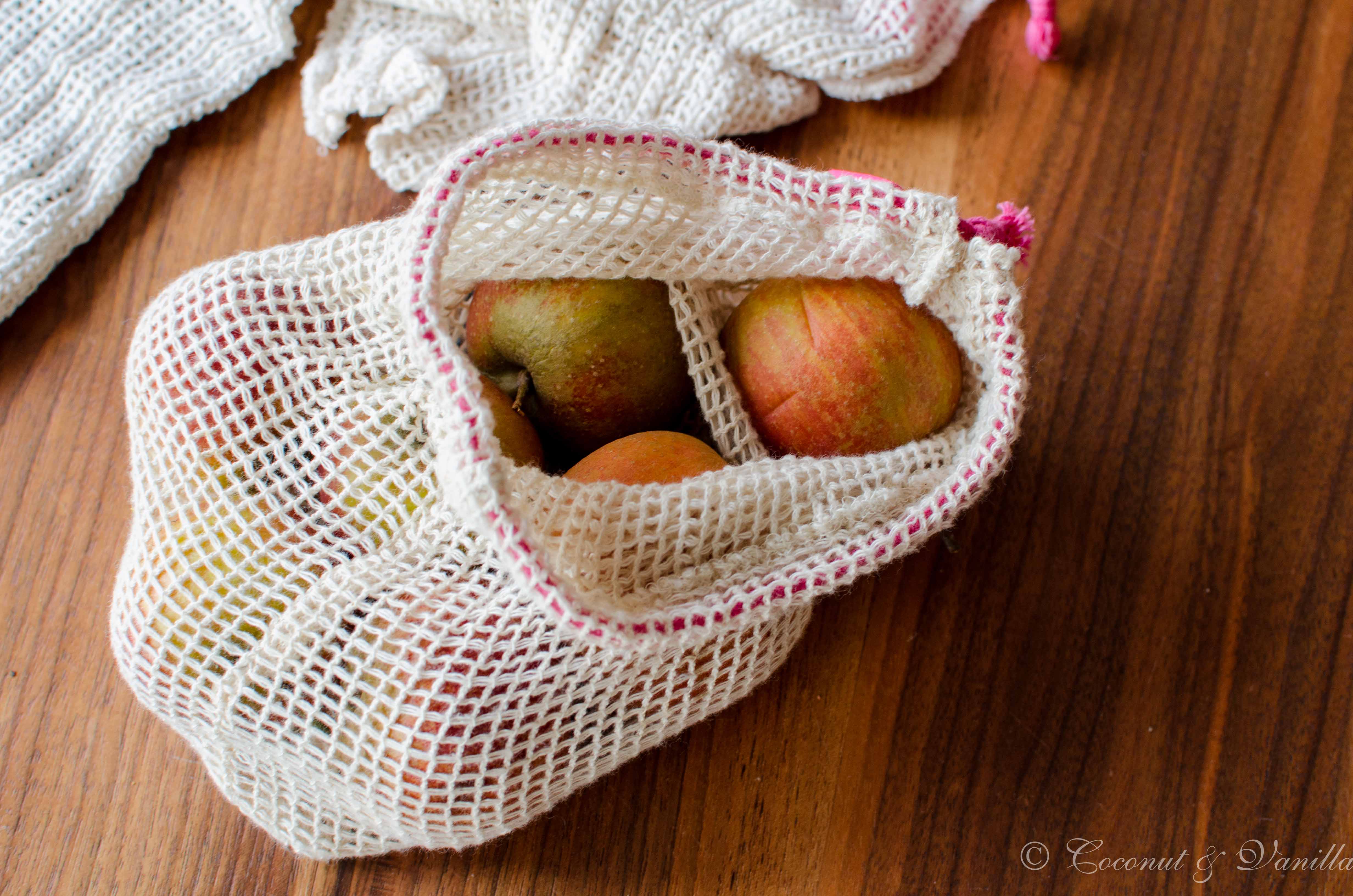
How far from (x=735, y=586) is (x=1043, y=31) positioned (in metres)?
0.52

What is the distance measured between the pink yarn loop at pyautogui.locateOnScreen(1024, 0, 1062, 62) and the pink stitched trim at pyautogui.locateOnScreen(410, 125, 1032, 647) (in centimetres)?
27

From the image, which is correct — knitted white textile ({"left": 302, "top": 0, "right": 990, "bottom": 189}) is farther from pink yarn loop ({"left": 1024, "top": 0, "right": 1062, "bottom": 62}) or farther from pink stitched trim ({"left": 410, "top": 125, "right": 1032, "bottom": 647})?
pink stitched trim ({"left": 410, "top": 125, "right": 1032, "bottom": 647})

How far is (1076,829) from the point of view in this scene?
22.0 inches

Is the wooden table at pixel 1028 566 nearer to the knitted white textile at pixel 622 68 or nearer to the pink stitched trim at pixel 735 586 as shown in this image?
the knitted white textile at pixel 622 68

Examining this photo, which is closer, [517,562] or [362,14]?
[517,562]

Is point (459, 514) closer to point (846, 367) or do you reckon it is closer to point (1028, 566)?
point (846, 367)

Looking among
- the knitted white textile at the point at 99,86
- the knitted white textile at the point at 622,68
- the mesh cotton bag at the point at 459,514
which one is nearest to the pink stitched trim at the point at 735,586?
the mesh cotton bag at the point at 459,514

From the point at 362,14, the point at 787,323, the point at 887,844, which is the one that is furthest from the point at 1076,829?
the point at 362,14

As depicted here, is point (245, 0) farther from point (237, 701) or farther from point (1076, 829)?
point (1076, 829)

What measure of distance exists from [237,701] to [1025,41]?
725 mm

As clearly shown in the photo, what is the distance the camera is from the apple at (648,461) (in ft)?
1.50

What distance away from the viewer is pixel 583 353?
0.48m

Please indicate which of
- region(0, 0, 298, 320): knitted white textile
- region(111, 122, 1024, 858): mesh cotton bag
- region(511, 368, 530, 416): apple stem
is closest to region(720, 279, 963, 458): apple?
region(111, 122, 1024, 858): mesh cotton bag

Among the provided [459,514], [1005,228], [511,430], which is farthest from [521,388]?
[1005,228]
